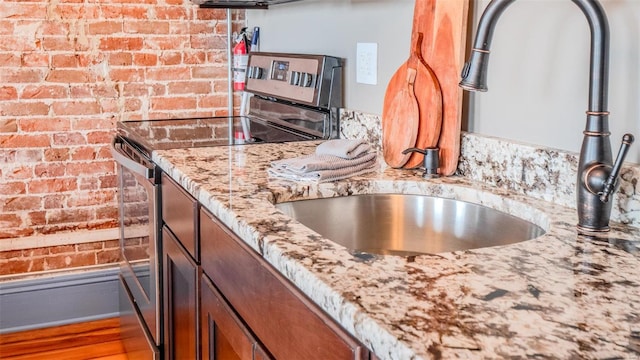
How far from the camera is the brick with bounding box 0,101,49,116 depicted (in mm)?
2662

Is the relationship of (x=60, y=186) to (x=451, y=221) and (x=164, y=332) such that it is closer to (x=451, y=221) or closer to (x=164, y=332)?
(x=164, y=332)

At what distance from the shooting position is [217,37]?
118 inches

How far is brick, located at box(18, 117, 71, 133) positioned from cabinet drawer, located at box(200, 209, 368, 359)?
61.8 inches

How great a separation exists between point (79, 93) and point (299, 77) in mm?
1072

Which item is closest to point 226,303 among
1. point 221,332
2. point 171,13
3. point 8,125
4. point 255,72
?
point 221,332

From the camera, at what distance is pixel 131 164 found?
201cm

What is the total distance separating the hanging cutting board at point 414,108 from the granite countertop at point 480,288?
13.0 inches

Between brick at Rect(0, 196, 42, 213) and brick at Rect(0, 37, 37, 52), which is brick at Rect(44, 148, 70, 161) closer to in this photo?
brick at Rect(0, 196, 42, 213)

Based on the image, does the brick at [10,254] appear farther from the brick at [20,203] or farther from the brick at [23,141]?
the brick at [23,141]

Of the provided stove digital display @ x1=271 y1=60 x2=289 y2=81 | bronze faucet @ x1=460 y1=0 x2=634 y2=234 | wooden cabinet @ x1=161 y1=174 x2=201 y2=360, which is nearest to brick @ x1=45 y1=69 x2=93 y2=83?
stove digital display @ x1=271 y1=60 x2=289 y2=81

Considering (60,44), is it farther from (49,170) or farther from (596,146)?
(596,146)

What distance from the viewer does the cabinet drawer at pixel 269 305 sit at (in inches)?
33.8

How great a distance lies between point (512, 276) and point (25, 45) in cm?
236

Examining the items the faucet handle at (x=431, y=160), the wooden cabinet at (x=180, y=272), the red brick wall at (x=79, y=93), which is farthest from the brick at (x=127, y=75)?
the faucet handle at (x=431, y=160)
